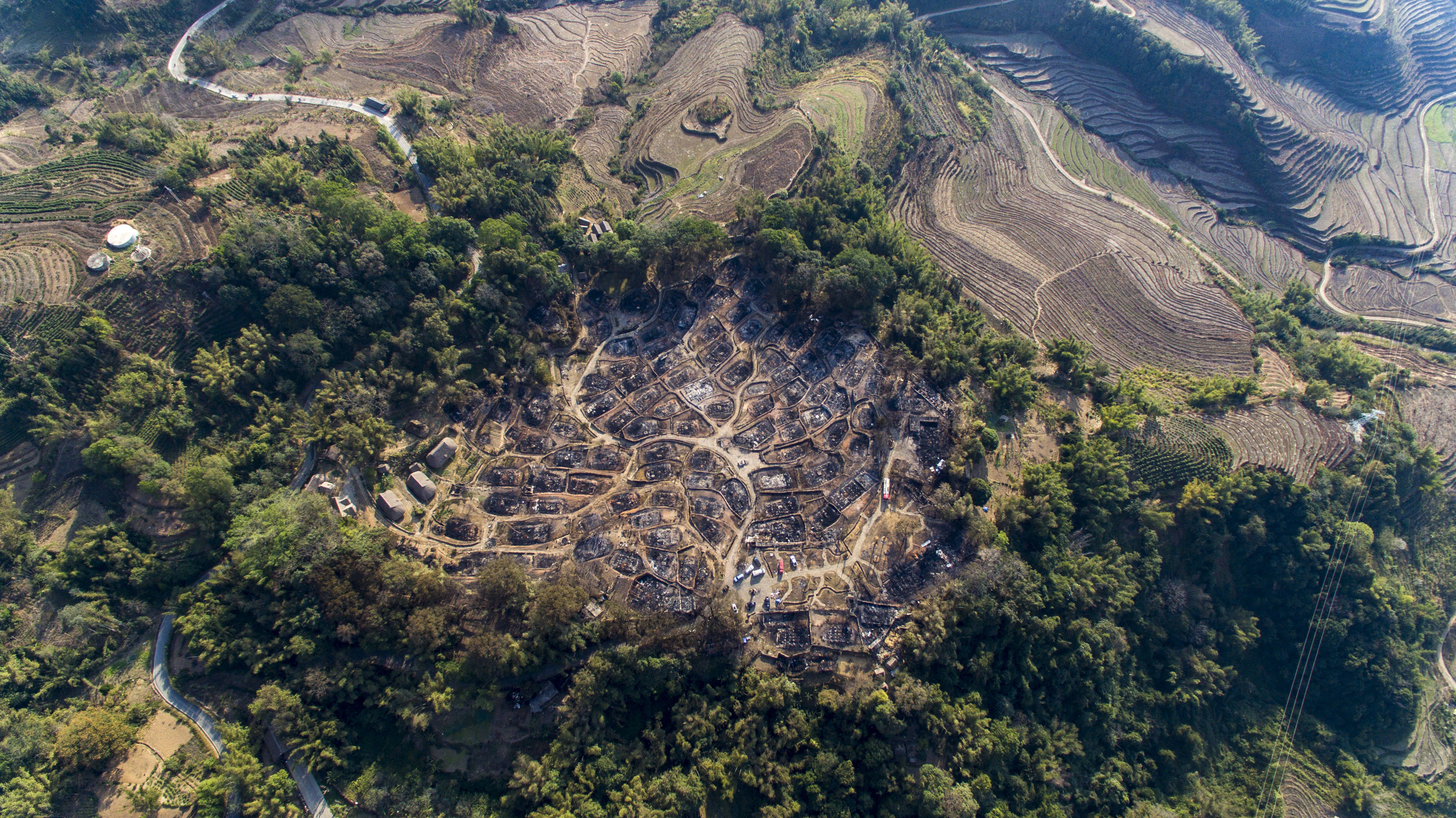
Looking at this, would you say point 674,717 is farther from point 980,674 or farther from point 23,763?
point 23,763

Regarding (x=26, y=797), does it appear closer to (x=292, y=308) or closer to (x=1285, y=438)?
(x=292, y=308)

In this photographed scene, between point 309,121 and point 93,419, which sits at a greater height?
point 309,121

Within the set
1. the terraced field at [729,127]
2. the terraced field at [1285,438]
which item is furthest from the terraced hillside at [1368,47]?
the terraced field at [1285,438]

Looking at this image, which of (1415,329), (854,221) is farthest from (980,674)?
(1415,329)

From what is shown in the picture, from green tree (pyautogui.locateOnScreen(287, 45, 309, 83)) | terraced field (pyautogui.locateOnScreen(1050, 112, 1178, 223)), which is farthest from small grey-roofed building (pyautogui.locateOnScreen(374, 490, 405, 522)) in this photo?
terraced field (pyautogui.locateOnScreen(1050, 112, 1178, 223))

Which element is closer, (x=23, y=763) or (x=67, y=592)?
(x=23, y=763)

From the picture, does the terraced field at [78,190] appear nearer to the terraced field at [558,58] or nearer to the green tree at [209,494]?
the green tree at [209,494]

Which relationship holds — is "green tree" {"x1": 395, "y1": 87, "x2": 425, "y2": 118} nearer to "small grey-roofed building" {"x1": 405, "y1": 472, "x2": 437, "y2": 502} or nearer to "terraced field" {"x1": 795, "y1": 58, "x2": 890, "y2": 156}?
"small grey-roofed building" {"x1": 405, "y1": 472, "x2": 437, "y2": 502}
